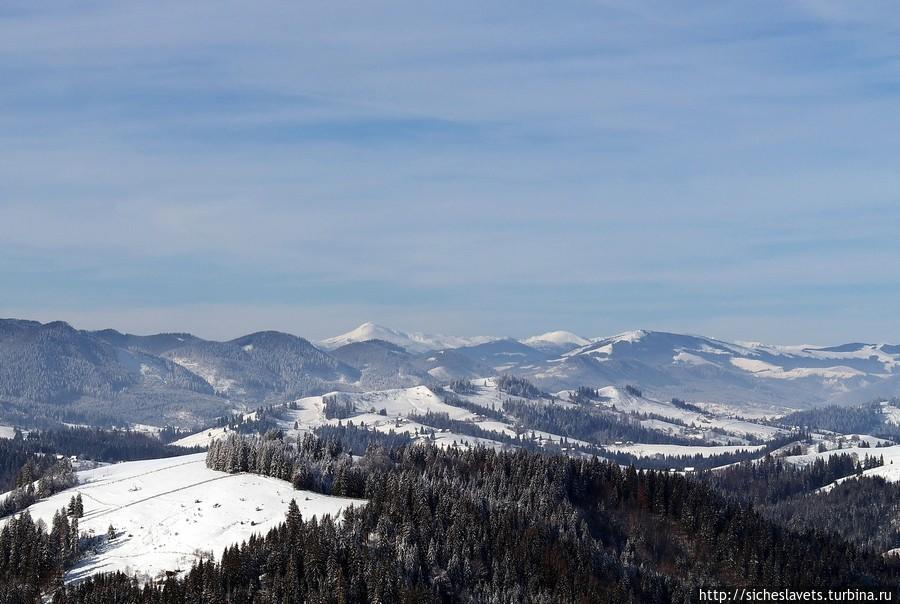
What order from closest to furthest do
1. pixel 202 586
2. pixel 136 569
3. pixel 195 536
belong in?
pixel 202 586, pixel 136 569, pixel 195 536

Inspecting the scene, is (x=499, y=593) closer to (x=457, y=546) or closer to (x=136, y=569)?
(x=457, y=546)

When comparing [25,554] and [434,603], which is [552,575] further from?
Result: [25,554]

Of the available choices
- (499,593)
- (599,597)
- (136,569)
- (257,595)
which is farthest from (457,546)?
(136,569)

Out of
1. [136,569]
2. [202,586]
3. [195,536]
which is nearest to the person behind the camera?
[202,586]

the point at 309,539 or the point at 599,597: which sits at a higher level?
the point at 309,539

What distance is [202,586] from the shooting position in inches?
6491

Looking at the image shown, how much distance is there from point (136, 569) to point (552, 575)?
76.1 metres

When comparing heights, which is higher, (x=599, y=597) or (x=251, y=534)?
(x=251, y=534)

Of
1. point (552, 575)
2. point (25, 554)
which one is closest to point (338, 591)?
point (552, 575)

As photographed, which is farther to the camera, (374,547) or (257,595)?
(374,547)

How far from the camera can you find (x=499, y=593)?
186m

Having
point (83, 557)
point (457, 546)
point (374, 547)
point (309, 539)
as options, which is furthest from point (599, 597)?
point (83, 557)

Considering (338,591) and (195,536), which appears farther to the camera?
(195,536)

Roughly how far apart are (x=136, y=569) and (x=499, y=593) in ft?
209
